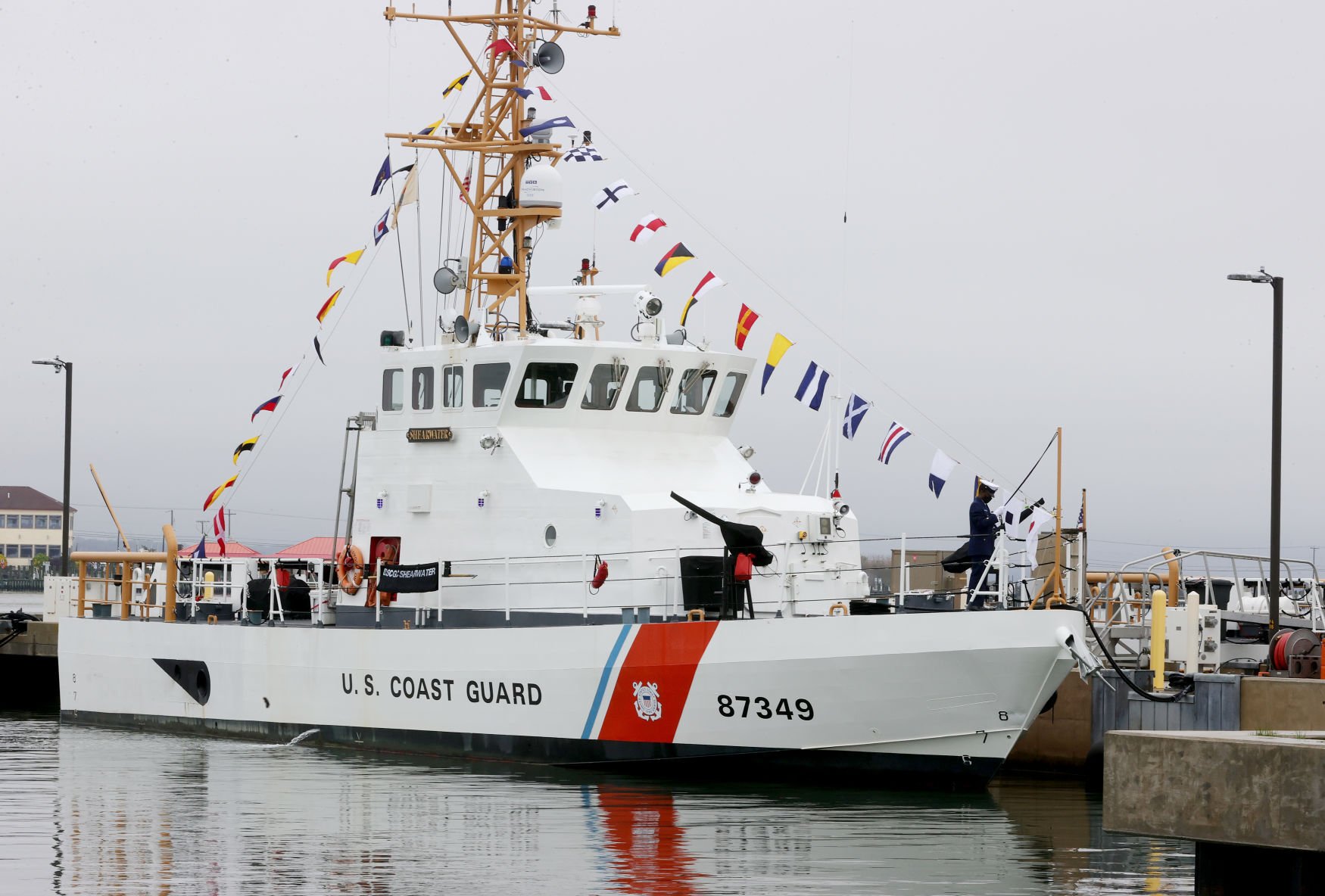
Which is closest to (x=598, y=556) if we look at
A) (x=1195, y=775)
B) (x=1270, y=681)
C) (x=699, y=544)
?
(x=699, y=544)

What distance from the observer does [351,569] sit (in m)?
20.3

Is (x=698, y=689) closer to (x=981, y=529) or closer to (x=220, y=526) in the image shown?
(x=981, y=529)

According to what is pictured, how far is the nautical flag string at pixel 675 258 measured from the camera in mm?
20375

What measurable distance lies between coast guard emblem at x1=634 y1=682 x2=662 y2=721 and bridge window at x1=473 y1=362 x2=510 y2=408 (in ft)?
13.2

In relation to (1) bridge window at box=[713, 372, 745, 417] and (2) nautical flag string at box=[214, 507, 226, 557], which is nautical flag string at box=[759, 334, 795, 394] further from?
(2) nautical flag string at box=[214, 507, 226, 557]

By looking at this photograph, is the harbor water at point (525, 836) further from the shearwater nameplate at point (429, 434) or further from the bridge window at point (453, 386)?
the bridge window at point (453, 386)

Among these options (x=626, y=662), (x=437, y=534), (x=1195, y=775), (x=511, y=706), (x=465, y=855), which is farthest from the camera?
(x=437, y=534)

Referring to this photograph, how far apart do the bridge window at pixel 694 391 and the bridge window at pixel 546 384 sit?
1328 mm

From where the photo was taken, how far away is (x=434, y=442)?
20.0 meters

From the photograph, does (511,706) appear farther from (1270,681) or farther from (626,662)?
(1270,681)

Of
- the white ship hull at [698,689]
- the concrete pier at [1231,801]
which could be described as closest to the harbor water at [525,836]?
the white ship hull at [698,689]

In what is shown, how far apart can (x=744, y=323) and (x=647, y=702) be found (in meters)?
5.44

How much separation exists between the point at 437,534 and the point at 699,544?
3.40 metres

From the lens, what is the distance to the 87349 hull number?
16.5m
